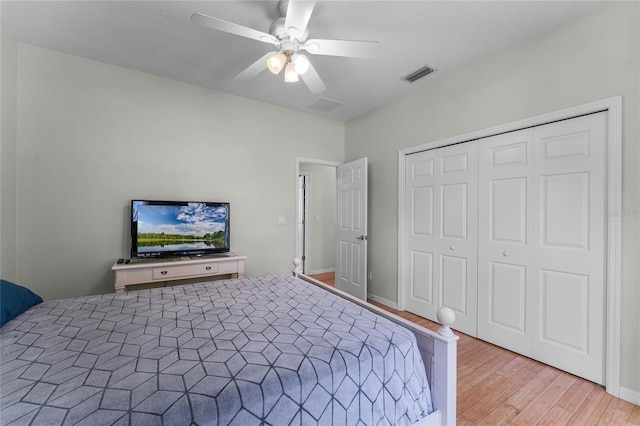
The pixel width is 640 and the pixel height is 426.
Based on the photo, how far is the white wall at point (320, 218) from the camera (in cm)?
548

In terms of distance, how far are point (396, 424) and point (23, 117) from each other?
12.1 feet

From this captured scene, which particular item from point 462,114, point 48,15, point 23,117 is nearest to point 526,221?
point 462,114

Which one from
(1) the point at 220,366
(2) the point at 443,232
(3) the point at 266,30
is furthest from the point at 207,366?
(2) the point at 443,232

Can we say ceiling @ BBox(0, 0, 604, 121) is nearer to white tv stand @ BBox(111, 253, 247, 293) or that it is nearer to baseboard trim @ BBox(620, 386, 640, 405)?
white tv stand @ BBox(111, 253, 247, 293)

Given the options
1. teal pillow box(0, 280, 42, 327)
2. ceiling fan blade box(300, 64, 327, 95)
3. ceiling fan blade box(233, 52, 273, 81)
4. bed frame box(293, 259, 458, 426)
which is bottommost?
bed frame box(293, 259, 458, 426)

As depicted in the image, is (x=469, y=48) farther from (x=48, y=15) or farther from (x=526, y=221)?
(x=48, y=15)

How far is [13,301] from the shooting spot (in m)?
1.44

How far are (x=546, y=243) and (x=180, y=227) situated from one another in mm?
3468

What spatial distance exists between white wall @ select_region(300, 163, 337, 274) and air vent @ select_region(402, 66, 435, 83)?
2.62 m

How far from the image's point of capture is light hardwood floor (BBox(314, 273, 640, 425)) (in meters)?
1.67

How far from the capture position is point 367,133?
157 inches

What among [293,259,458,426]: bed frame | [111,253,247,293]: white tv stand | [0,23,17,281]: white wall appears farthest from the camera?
[111,253,247,293]: white tv stand

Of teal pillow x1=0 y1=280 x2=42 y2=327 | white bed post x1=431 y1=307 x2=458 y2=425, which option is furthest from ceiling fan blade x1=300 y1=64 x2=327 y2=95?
teal pillow x1=0 y1=280 x2=42 y2=327

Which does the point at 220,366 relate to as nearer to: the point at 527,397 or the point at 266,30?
the point at 527,397
